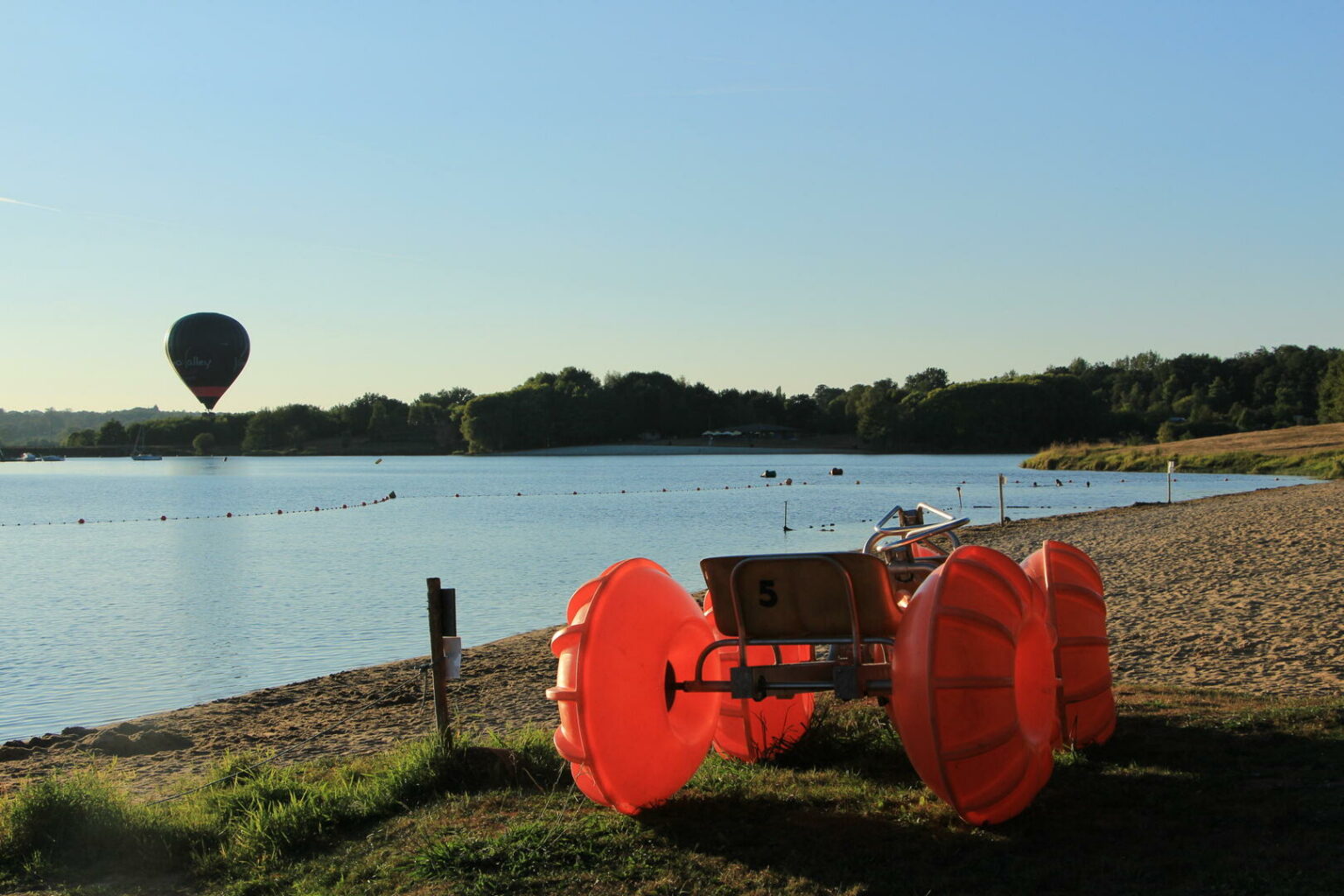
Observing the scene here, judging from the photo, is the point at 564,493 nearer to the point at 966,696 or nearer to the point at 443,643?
the point at 443,643

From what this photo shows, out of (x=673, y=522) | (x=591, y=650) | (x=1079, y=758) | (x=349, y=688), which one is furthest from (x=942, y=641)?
(x=673, y=522)

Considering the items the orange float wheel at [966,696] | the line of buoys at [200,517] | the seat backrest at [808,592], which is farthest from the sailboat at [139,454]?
the orange float wheel at [966,696]

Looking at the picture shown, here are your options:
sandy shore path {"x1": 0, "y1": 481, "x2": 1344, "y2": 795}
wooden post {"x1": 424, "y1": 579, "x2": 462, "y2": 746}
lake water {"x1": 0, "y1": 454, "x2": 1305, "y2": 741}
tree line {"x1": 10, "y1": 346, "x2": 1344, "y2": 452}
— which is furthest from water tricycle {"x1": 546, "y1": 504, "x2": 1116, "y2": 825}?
tree line {"x1": 10, "y1": 346, "x2": 1344, "y2": 452}

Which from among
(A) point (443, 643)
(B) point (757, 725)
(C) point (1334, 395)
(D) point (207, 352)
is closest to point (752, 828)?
(B) point (757, 725)

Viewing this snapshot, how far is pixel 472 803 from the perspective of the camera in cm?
639

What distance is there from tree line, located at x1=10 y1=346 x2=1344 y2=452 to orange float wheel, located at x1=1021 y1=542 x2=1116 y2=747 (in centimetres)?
11741

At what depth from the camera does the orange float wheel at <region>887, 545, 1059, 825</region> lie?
508 centimetres

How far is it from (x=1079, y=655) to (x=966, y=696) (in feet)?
6.11

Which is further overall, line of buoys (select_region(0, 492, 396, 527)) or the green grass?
the green grass

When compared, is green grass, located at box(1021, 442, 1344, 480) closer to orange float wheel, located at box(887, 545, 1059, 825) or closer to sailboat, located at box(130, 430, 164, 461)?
orange float wheel, located at box(887, 545, 1059, 825)

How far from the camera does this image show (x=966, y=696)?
16.8 feet

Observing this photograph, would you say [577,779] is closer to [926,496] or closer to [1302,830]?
[1302,830]

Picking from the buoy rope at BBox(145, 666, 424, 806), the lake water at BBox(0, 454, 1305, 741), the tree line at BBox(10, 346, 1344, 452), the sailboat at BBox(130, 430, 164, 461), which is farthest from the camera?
the sailboat at BBox(130, 430, 164, 461)

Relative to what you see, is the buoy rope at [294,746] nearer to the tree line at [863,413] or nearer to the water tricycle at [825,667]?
the water tricycle at [825,667]
